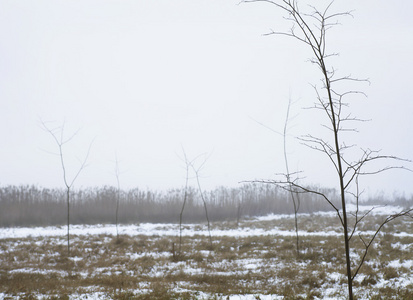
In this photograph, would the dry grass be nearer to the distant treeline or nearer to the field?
the field

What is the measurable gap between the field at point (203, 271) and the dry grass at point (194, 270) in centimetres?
2

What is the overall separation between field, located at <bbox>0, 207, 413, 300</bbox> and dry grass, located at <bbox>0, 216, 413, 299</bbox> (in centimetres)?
2

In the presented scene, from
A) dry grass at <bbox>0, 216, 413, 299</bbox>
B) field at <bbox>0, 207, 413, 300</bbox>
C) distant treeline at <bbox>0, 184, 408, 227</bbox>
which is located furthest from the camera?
distant treeline at <bbox>0, 184, 408, 227</bbox>

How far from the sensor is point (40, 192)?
3694 cm

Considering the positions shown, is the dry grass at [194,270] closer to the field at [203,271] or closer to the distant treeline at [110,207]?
the field at [203,271]

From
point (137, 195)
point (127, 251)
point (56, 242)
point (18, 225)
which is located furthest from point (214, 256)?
point (137, 195)

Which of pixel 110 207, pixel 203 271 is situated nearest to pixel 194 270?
pixel 203 271

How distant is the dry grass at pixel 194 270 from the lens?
6910 millimetres

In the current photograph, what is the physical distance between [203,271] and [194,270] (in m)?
0.46

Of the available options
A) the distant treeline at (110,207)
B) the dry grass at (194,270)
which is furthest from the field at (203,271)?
the distant treeline at (110,207)

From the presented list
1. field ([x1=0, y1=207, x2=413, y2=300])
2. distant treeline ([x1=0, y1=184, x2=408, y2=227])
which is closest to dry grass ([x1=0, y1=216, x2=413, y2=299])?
field ([x1=0, y1=207, x2=413, y2=300])

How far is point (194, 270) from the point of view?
10.6 m

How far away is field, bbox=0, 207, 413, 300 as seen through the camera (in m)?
6.76

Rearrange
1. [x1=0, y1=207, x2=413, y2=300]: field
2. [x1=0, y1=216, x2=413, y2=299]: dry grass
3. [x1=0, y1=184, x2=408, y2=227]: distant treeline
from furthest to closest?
1. [x1=0, y1=184, x2=408, y2=227]: distant treeline
2. [x1=0, y1=216, x2=413, y2=299]: dry grass
3. [x1=0, y1=207, x2=413, y2=300]: field
